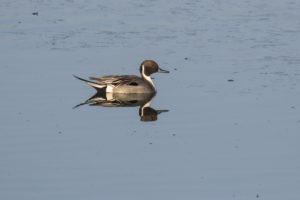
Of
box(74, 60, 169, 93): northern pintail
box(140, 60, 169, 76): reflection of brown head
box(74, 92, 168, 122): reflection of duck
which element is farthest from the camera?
box(140, 60, 169, 76): reflection of brown head

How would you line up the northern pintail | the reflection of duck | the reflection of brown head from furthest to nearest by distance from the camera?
the reflection of brown head < the northern pintail < the reflection of duck

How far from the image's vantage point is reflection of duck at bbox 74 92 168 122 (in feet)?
44.4

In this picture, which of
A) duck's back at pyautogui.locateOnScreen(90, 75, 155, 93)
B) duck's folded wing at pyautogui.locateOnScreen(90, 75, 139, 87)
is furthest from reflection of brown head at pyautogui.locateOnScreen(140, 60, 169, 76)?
duck's folded wing at pyautogui.locateOnScreen(90, 75, 139, 87)

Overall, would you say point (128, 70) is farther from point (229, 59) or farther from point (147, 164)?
point (147, 164)

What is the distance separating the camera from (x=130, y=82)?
15.1 metres

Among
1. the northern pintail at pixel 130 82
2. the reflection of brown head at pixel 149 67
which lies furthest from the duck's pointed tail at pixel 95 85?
the reflection of brown head at pixel 149 67

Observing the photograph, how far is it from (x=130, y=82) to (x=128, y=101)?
0.48m

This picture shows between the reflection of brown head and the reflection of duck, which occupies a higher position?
the reflection of brown head

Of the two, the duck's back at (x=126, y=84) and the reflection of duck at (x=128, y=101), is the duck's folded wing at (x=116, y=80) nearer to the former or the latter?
the duck's back at (x=126, y=84)

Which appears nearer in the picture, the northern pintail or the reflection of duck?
the reflection of duck

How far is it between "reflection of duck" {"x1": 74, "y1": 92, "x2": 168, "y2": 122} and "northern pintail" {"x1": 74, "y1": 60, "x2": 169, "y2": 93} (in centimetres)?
10

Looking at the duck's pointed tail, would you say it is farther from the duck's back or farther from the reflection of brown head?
the reflection of brown head

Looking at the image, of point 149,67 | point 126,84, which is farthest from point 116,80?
point 149,67

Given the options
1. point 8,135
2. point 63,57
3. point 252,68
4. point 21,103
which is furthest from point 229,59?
point 8,135
